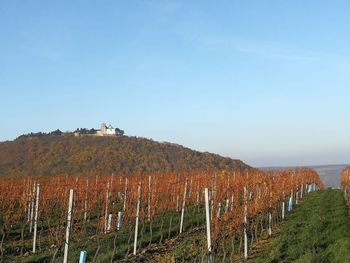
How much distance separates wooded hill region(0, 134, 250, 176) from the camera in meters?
55.5

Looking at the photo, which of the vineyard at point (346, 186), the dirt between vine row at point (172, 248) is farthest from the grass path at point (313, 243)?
the vineyard at point (346, 186)

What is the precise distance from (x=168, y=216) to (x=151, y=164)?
43.6m

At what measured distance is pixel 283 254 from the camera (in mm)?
9602

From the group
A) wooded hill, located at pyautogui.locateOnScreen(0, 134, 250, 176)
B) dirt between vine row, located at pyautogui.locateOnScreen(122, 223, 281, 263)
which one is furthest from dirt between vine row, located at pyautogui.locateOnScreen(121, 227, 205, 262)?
wooded hill, located at pyautogui.locateOnScreen(0, 134, 250, 176)

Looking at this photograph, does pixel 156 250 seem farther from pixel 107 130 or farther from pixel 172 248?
pixel 107 130

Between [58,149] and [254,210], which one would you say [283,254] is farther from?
[58,149]

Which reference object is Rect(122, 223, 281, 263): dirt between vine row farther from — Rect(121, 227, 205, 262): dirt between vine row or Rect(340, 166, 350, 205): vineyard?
Rect(340, 166, 350, 205): vineyard

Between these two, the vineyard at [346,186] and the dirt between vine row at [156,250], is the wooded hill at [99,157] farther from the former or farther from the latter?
the dirt between vine row at [156,250]

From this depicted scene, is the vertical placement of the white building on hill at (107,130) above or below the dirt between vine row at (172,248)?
above

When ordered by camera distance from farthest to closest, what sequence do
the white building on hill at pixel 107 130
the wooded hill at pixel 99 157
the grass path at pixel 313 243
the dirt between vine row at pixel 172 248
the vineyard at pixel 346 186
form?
the white building on hill at pixel 107 130, the wooded hill at pixel 99 157, the vineyard at pixel 346 186, the dirt between vine row at pixel 172 248, the grass path at pixel 313 243

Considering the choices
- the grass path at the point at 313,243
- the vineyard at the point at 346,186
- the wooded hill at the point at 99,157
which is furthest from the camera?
the wooded hill at the point at 99,157

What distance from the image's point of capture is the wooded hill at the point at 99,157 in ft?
182

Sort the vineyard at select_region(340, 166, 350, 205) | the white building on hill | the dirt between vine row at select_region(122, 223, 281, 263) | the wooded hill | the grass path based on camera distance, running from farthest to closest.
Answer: the white building on hill, the wooded hill, the vineyard at select_region(340, 166, 350, 205), the dirt between vine row at select_region(122, 223, 281, 263), the grass path

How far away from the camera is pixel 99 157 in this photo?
194 feet
